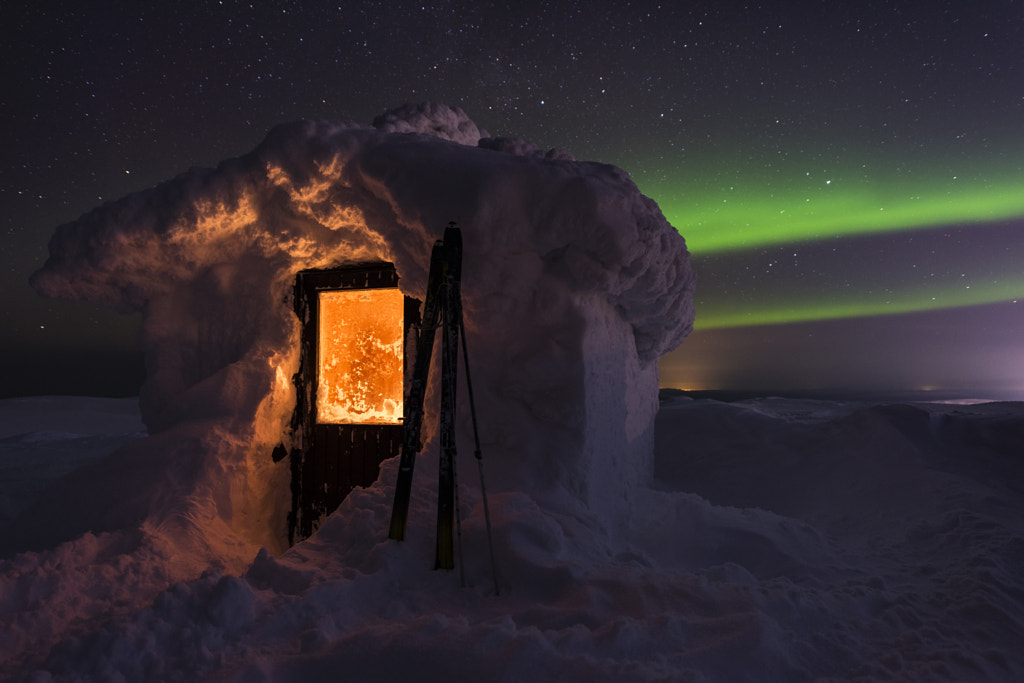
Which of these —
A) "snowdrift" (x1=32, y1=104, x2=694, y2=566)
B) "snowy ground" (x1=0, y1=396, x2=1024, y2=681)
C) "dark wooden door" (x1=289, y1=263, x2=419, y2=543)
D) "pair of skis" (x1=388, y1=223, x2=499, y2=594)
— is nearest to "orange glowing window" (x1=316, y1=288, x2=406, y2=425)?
"dark wooden door" (x1=289, y1=263, x2=419, y2=543)

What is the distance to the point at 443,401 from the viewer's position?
352 cm

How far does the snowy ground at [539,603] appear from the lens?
2.42 m

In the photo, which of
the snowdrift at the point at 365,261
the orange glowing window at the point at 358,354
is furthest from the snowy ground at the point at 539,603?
the orange glowing window at the point at 358,354

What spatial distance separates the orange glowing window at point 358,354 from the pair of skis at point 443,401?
6.34 ft

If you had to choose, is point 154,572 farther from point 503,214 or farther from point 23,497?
point 23,497

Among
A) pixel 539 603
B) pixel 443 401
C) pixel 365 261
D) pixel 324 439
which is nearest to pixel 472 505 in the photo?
pixel 443 401

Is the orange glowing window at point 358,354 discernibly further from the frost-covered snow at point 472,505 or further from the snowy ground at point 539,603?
the snowy ground at point 539,603

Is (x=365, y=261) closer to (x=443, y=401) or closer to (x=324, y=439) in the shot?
(x=324, y=439)

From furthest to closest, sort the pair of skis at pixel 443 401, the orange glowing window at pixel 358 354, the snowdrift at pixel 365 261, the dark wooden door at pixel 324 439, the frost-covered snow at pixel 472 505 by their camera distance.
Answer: the orange glowing window at pixel 358 354 < the dark wooden door at pixel 324 439 < the snowdrift at pixel 365 261 < the pair of skis at pixel 443 401 < the frost-covered snow at pixel 472 505

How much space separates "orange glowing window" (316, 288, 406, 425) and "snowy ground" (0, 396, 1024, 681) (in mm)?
1443

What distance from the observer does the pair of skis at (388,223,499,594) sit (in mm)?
3330

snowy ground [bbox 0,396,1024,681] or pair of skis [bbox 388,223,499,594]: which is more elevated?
pair of skis [bbox 388,223,499,594]

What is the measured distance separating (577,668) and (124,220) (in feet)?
15.2

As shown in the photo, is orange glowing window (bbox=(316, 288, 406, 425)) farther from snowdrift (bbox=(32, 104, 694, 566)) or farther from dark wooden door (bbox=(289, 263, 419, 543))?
snowdrift (bbox=(32, 104, 694, 566))
